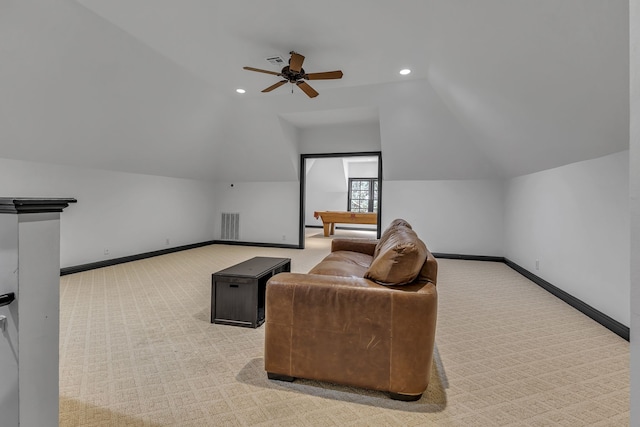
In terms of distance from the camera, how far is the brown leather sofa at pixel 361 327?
1.69 m

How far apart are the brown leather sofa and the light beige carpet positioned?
0.45ft

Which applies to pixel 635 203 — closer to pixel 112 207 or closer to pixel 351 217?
pixel 112 207

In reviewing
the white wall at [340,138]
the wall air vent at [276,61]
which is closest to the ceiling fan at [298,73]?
the wall air vent at [276,61]

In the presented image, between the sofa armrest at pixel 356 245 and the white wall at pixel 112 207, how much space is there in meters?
3.82

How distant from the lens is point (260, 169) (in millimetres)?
6945

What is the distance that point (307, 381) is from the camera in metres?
1.91

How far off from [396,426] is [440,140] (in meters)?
4.82

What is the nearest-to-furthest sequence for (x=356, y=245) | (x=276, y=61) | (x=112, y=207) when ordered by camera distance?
(x=356, y=245)
(x=276, y=61)
(x=112, y=207)

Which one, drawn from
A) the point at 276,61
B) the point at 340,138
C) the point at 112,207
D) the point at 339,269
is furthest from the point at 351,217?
the point at 339,269

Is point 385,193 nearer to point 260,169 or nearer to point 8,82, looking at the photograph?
point 260,169

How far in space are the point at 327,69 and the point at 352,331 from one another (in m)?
3.48

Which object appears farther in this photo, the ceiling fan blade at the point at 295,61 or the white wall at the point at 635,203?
the ceiling fan blade at the point at 295,61

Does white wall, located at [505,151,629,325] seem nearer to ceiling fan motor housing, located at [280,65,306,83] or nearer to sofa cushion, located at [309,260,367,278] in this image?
sofa cushion, located at [309,260,367,278]

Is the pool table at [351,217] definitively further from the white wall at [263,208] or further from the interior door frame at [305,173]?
the white wall at [263,208]
